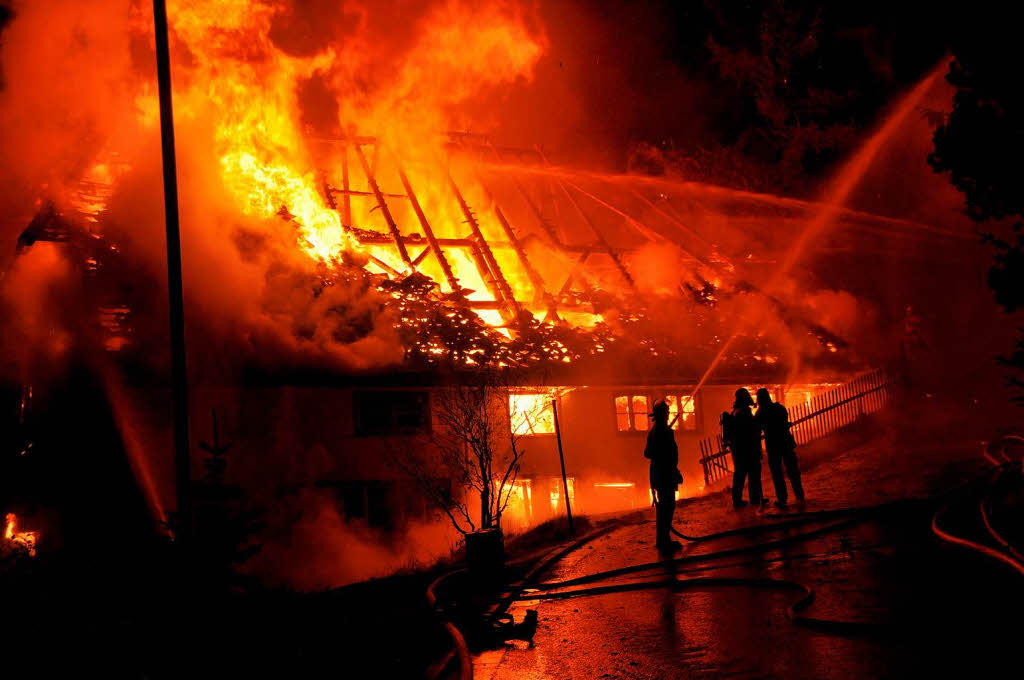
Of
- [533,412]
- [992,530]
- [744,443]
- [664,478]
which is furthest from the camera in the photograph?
[533,412]

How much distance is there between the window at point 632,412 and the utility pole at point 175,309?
1291cm

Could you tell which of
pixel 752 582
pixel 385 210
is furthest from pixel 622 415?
pixel 752 582

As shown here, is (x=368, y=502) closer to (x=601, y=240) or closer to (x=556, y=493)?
(x=556, y=493)

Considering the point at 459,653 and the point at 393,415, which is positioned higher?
the point at 393,415

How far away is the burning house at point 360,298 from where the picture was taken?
1419 cm

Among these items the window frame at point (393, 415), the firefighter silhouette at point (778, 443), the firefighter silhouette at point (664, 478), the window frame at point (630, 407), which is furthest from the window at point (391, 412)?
the firefighter silhouette at point (664, 478)

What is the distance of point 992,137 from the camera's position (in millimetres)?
9141

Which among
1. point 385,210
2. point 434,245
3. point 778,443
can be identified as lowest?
point 778,443

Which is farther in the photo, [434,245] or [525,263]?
[525,263]

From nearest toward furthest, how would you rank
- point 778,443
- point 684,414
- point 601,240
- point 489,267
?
point 778,443 < point 489,267 < point 684,414 < point 601,240

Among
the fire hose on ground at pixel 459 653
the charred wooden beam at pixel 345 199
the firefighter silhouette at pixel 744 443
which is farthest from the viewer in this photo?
the charred wooden beam at pixel 345 199

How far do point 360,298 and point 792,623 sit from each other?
11776mm

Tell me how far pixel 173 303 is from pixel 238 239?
28.4ft

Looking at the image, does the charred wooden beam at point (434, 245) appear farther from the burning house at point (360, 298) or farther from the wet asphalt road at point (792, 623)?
the wet asphalt road at point (792, 623)
